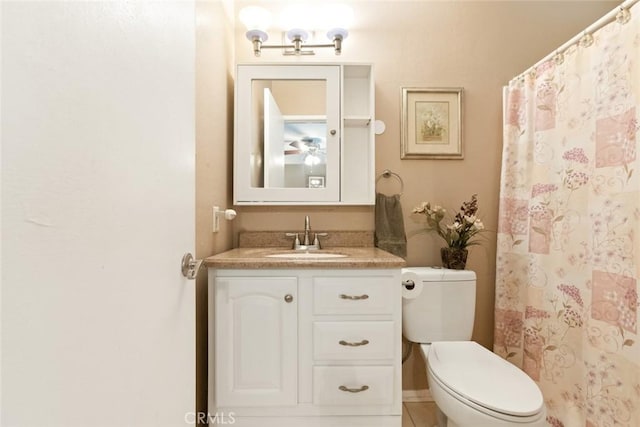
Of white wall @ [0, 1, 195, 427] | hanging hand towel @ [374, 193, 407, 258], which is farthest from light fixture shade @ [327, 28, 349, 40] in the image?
white wall @ [0, 1, 195, 427]

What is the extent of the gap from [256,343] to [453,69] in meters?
1.75

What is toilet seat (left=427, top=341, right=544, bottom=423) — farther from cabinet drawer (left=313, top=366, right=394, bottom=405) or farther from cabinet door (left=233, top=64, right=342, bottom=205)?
cabinet door (left=233, top=64, right=342, bottom=205)

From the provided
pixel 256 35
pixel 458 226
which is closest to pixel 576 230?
pixel 458 226

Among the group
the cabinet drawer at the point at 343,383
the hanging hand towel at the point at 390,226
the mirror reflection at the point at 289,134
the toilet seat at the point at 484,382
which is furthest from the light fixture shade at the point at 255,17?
the toilet seat at the point at 484,382

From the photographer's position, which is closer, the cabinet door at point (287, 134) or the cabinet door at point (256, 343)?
the cabinet door at point (256, 343)

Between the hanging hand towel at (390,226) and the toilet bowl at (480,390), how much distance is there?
528mm

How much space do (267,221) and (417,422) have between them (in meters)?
1.28

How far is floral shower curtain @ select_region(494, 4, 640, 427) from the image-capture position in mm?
990

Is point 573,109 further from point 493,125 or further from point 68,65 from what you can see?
point 68,65

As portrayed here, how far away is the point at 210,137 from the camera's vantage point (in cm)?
131

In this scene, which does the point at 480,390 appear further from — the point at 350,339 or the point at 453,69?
the point at 453,69

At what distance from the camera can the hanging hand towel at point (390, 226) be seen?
5.24ft

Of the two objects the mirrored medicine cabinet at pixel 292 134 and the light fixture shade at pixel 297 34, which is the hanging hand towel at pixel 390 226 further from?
the light fixture shade at pixel 297 34

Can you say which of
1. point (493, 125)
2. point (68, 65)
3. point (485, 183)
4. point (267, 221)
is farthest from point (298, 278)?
point (493, 125)
